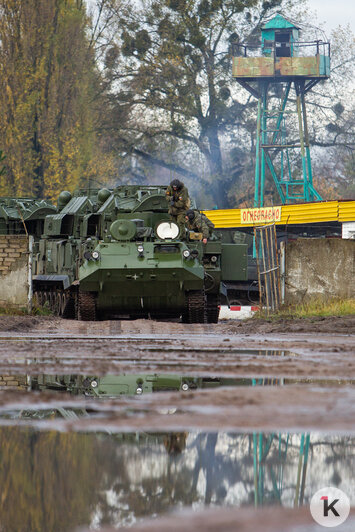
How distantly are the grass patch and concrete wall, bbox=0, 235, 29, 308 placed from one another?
14.5 ft

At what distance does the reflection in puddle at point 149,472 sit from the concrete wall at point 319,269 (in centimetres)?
1617

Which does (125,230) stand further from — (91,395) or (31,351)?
(91,395)

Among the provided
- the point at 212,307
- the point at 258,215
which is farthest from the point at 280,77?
the point at 212,307

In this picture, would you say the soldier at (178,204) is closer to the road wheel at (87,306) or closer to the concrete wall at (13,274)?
the road wheel at (87,306)

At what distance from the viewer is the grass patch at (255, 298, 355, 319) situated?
18.8 meters

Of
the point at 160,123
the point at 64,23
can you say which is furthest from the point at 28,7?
the point at 160,123

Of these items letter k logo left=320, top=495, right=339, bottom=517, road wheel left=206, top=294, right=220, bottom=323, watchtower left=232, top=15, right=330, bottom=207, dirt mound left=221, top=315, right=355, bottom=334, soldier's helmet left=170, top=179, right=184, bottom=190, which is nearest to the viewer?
letter k logo left=320, top=495, right=339, bottom=517

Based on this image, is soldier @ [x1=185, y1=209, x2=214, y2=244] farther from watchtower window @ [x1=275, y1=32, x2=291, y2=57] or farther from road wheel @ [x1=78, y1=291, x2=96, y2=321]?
watchtower window @ [x1=275, y1=32, x2=291, y2=57]

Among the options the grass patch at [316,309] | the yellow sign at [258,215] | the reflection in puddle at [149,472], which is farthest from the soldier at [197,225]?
the reflection in puddle at [149,472]

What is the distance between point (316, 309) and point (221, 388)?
13126 mm

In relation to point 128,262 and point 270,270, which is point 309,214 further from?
point 128,262

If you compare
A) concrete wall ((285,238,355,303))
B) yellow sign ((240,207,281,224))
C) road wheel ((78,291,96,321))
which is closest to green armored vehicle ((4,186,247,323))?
road wheel ((78,291,96,321))

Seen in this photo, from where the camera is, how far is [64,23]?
45219 millimetres

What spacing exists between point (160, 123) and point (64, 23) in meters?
11.4
